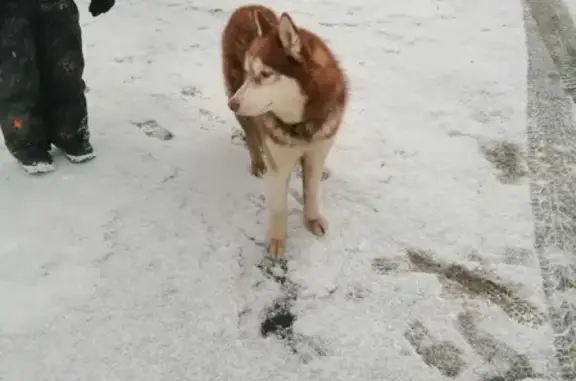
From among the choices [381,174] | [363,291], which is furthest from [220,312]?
[381,174]

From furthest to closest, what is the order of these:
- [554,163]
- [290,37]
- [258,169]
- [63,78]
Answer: [554,163], [258,169], [63,78], [290,37]

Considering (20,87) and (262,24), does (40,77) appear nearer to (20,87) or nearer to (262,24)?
(20,87)

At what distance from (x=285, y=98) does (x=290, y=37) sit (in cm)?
21

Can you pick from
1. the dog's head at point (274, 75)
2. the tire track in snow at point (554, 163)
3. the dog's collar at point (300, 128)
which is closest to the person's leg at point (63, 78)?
the dog's head at point (274, 75)

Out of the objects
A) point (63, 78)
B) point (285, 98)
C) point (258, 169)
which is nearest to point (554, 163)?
point (258, 169)

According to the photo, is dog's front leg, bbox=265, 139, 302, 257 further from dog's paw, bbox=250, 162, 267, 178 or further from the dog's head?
dog's paw, bbox=250, 162, 267, 178

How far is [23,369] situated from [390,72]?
2688 millimetres

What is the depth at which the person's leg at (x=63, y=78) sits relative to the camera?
113 inches

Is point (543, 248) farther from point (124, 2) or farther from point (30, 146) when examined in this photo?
point (124, 2)

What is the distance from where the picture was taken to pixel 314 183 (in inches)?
104

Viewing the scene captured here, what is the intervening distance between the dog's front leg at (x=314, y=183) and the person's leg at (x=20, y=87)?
1.28m

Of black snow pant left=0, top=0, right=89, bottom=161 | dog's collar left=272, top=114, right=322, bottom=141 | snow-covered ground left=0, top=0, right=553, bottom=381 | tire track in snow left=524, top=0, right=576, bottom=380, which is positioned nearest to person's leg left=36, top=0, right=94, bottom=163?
black snow pant left=0, top=0, right=89, bottom=161

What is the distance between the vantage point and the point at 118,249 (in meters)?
2.66

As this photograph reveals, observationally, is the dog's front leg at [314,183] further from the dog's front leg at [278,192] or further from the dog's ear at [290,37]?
the dog's ear at [290,37]
